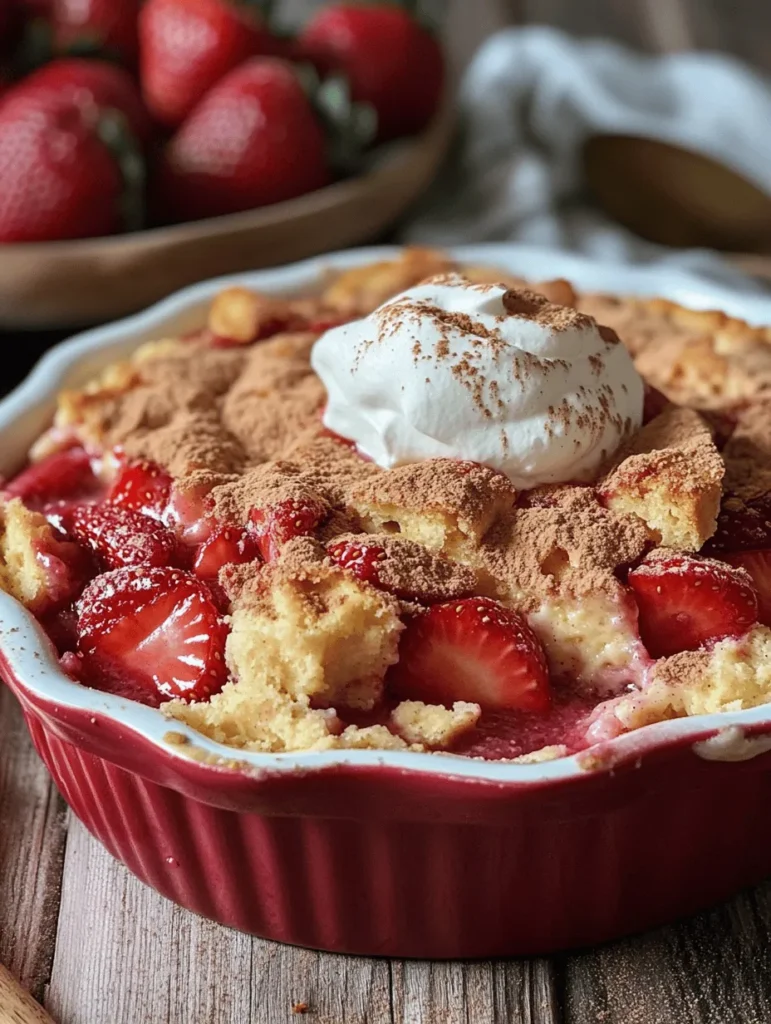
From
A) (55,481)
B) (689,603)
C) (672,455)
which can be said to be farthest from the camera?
(55,481)

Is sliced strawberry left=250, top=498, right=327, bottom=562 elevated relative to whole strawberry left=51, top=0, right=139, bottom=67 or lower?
lower

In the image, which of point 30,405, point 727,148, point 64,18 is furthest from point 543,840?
point 64,18

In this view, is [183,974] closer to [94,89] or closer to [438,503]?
[438,503]

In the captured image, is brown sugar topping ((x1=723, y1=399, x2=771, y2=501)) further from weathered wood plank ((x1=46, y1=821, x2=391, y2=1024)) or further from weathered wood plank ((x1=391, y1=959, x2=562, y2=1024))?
weathered wood plank ((x1=46, y1=821, x2=391, y2=1024))

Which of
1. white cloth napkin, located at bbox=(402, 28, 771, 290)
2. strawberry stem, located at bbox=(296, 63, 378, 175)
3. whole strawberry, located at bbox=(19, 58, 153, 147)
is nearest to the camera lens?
whole strawberry, located at bbox=(19, 58, 153, 147)

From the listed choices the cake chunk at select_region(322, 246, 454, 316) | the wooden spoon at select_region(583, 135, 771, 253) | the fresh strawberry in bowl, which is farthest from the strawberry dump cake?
the wooden spoon at select_region(583, 135, 771, 253)

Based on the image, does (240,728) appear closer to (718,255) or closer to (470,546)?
(470,546)

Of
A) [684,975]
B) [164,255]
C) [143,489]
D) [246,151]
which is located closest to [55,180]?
[164,255]
